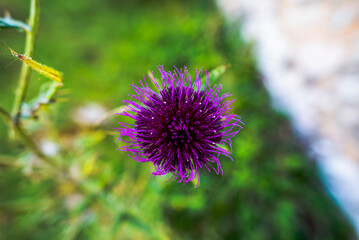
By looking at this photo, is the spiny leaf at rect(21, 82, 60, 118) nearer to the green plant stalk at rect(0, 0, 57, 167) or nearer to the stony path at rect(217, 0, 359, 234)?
the green plant stalk at rect(0, 0, 57, 167)

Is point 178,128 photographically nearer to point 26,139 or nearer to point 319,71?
point 26,139

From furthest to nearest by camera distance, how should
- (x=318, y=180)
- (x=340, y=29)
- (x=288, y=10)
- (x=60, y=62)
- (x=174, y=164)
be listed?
(x=60, y=62)
(x=318, y=180)
(x=288, y=10)
(x=340, y=29)
(x=174, y=164)

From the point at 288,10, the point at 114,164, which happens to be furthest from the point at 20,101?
the point at 288,10

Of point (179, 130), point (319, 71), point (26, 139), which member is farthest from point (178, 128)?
point (319, 71)

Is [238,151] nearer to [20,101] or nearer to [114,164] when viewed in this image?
[114,164]

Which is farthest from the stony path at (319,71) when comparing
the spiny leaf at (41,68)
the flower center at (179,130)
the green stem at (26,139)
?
the green stem at (26,139)

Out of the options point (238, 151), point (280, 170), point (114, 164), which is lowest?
point (114, 164)

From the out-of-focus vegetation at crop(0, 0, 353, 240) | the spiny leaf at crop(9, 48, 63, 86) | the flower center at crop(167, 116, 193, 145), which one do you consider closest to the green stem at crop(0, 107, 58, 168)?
the out-of-focus vegetation at crop(0, 0, 353, 240)
